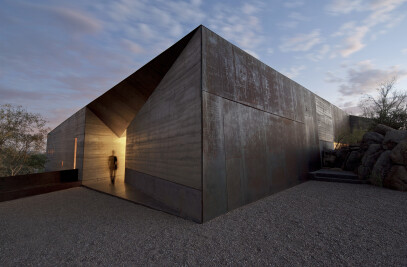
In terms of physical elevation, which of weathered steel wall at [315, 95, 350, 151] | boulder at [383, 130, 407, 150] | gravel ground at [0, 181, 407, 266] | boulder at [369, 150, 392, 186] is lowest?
gravel ground at [0, 181, 407, 266]

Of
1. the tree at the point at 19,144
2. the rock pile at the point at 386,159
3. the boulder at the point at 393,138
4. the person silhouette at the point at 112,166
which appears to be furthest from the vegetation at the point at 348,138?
the tree at the point at 19,144

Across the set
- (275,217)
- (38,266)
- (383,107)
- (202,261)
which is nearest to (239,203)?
(275,217)

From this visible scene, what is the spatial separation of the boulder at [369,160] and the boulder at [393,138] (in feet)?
1.40

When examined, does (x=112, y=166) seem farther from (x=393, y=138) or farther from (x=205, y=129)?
(x=393, y=138)

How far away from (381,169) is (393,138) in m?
1.51

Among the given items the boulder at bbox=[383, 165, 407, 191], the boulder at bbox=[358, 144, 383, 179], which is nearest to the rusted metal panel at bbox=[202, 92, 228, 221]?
the boulder at bbox=[383, 165, 407, 191]

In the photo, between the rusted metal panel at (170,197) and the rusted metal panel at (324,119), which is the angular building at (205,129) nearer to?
the rusted metal panel at (170,197)

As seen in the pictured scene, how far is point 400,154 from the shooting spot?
20.3 ft

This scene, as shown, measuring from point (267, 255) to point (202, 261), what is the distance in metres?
0.98

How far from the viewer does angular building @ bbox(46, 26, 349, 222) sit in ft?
Answer: 13.7

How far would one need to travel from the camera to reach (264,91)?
247 inches

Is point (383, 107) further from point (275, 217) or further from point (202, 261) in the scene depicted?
point (202, 261)

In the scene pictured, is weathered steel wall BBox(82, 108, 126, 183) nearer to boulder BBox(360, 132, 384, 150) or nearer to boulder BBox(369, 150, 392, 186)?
boulder BBox(369, 150, 392, 186)

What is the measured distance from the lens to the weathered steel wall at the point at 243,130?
4.17 metres
